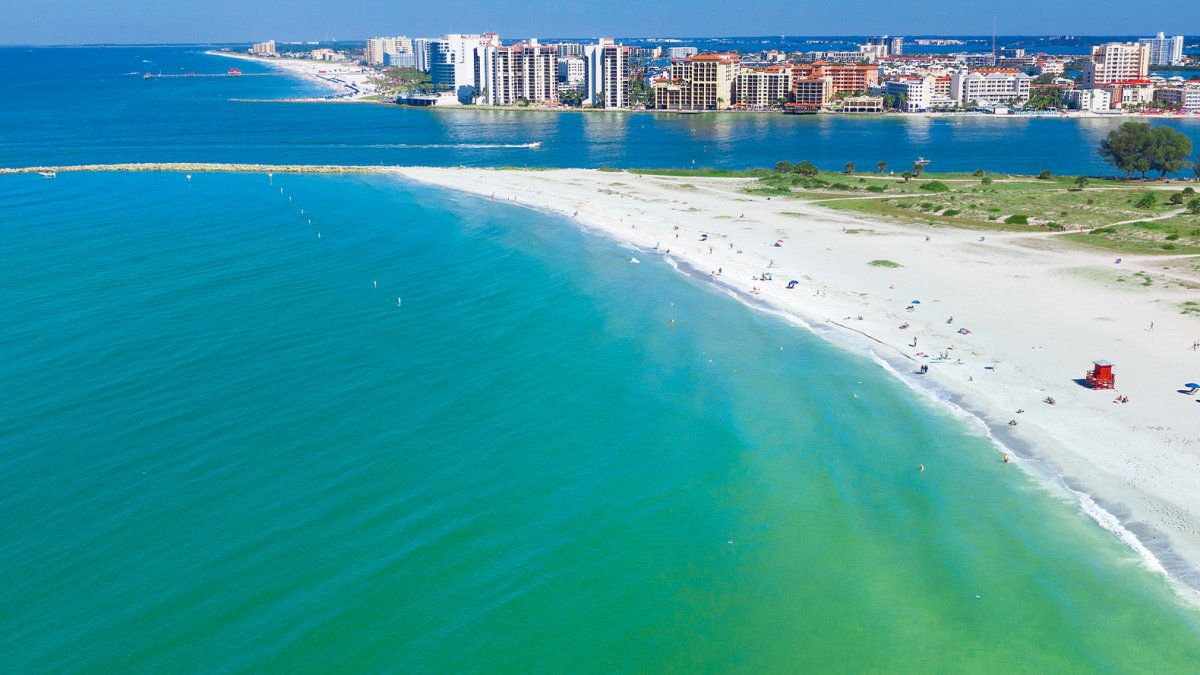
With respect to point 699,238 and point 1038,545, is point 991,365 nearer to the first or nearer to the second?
point 1038,545

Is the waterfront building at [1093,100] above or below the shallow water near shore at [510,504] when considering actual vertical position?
above

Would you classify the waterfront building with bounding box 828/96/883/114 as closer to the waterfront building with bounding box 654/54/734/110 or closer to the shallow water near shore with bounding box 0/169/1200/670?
the waterfront building with bounding box 654/54/734/110

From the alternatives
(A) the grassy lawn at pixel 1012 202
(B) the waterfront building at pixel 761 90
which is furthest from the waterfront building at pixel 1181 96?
(A) the grassy lawn at pixel 1012 202

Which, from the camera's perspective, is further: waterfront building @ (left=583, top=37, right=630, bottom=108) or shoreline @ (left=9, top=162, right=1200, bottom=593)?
waterfront building @ (left=583, top=37, right=630, bottom=108)

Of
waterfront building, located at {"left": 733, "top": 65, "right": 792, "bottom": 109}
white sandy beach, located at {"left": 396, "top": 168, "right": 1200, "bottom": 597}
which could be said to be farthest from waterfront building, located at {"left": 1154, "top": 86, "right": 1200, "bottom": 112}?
white sandy beach, located at {"left": 396, "top": 168, "right": 1200, "bottom": 597}

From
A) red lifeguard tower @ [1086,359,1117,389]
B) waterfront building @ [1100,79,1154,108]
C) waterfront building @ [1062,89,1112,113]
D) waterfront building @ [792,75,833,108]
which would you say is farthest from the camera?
waterfront building @ [792,75,833,108]

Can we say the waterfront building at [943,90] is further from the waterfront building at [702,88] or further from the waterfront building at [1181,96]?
the waterfront building at [1181,96]

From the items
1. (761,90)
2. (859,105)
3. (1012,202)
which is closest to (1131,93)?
(859,105)

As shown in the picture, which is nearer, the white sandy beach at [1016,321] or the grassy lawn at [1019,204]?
the white sandy beach at [1016,321]
